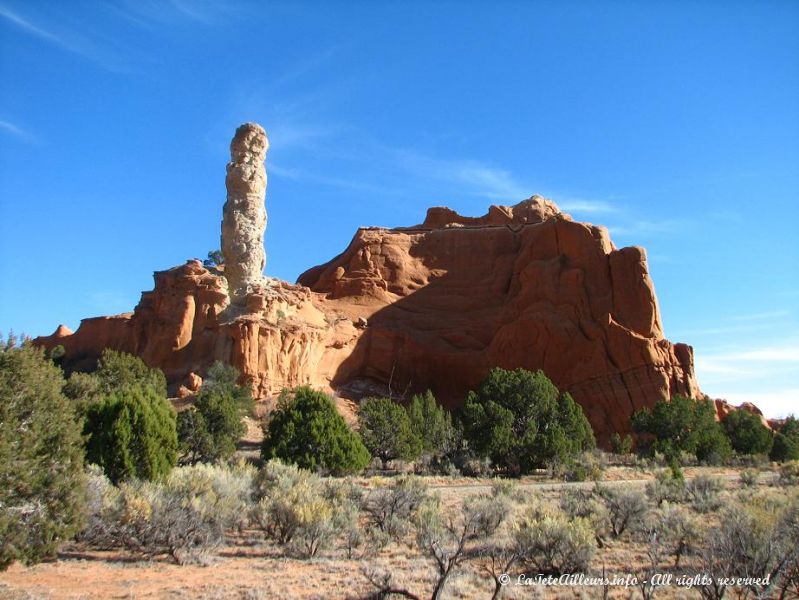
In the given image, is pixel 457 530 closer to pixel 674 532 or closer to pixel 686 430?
pixel 674 532

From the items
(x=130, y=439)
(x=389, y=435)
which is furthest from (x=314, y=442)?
(x=130, y=439)

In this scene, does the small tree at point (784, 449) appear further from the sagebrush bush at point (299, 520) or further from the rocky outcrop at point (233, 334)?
the sagebrush bush at point (299, 520)

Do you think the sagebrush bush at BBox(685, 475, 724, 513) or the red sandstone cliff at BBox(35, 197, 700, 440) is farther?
the red sandstone cliff at BBox(35, 197, 700, 440)

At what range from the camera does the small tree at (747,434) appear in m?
44.6

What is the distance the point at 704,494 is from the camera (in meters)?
21.0

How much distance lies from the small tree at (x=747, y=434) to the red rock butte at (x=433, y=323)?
397 centimetres

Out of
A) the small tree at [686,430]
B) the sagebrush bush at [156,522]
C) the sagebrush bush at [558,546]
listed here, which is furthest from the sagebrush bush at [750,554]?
the small tree at [686,430]

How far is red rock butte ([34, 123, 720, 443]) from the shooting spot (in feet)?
159

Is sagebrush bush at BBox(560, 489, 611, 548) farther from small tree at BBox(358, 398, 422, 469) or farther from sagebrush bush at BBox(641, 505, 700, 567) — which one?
small tree at BBox(358, 398, 422, 469)

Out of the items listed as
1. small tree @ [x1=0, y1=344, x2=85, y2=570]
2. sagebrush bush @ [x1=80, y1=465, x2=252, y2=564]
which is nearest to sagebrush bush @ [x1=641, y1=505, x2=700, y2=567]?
sagebrush bush @ [x1=80, y1=465, x2=252, y2=564]

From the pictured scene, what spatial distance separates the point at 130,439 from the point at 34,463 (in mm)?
9748

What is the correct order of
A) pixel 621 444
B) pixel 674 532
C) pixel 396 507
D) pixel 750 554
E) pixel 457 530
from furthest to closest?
1. pixel 621 444
2. pixel 396 507
3. pixel 457 530
4. pixel 674 532
5. pixel 750 554

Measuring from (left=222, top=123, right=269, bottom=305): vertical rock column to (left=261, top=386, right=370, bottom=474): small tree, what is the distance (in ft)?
69.7

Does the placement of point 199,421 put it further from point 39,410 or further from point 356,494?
point 39,410
